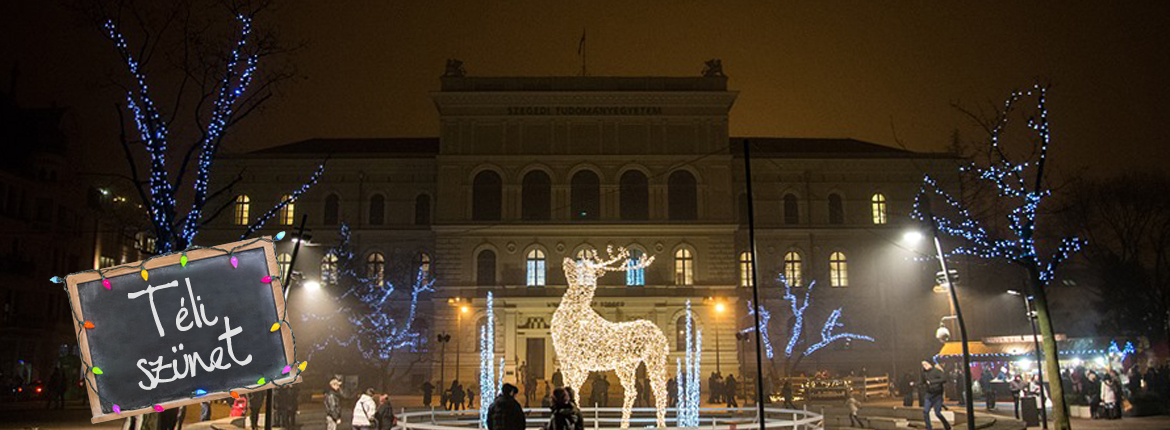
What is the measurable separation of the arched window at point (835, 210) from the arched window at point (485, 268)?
64.4ft

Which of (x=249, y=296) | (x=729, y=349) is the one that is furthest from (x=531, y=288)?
(x=249, y=296)

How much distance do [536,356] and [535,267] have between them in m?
4.78

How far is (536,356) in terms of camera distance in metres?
45.1

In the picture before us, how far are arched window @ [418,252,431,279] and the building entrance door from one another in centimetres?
771

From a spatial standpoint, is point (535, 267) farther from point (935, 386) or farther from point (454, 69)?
point (935, 386)

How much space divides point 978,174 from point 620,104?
91.1ft

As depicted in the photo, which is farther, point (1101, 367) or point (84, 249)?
point (84, 249)

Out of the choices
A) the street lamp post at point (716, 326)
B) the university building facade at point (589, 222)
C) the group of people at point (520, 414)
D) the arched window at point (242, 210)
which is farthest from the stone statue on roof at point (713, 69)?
the group of people at point (520, 414)

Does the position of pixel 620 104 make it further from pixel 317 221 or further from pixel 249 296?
pixel 249 296

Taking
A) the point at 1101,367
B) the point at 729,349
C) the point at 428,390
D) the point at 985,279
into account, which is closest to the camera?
the point at 1101,367

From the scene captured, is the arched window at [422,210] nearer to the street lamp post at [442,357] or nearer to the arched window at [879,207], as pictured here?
the street lamp post at [442,357]

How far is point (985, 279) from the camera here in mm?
56656

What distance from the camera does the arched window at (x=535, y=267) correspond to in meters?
46.5

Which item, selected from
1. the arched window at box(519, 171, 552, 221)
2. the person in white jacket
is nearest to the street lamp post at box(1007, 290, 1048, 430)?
the person in white jacket
